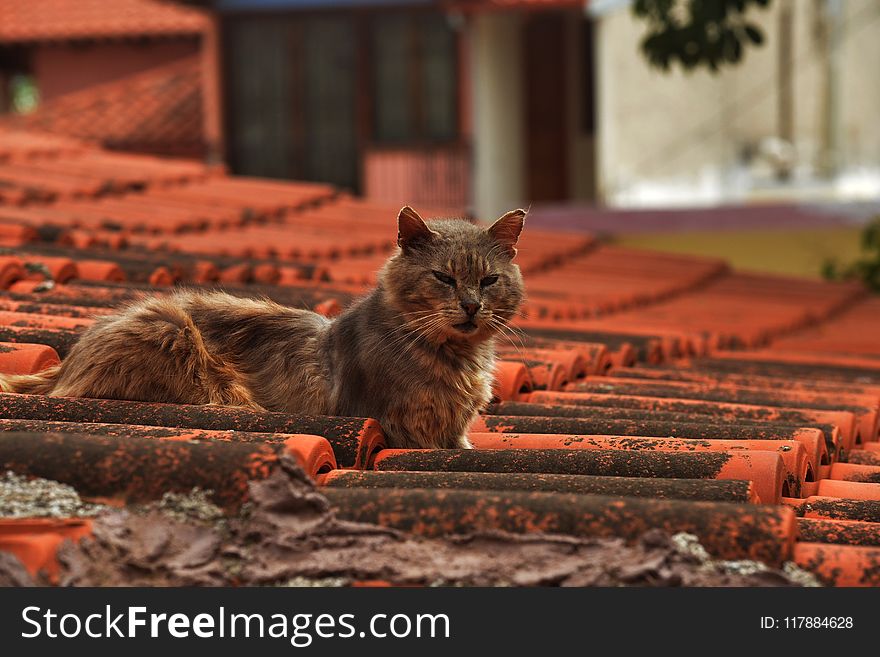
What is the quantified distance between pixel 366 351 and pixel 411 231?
0.37 meters

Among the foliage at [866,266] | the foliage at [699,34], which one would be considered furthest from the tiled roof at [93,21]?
the foliage at [699,34]

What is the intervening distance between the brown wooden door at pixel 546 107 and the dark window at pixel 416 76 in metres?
0.97

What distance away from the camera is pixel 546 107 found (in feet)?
50.9

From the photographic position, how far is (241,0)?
50.5 ft

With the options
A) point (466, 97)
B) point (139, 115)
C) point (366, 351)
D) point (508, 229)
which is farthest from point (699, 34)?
point (139, 115)

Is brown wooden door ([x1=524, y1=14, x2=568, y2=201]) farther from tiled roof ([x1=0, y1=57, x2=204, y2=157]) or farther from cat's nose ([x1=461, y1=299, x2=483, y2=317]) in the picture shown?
cat's nose ([x1=461, y1=299, x2=483, y2=317])

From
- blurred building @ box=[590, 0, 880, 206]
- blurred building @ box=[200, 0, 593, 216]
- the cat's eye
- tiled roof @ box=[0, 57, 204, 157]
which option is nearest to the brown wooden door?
blurred building @ box=[200, 0, 593, 216]

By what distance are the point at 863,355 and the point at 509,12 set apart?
26.0 ft

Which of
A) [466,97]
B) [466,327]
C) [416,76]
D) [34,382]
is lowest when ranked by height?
[34,382]

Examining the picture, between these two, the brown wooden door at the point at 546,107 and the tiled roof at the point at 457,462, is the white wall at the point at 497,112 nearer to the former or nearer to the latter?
the brown wooden door at the point at 546,107

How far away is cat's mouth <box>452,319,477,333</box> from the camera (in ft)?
11.2

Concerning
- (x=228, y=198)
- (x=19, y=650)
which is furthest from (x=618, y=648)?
(x=228, y=198)

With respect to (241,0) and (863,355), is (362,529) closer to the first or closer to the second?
(863,355)

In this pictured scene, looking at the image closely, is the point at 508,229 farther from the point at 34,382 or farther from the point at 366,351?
the point at 34,382
